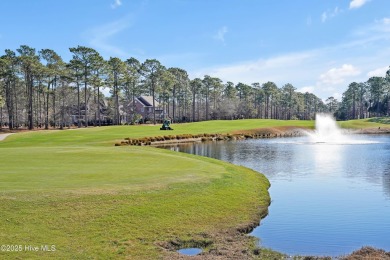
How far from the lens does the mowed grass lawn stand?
13461 mm

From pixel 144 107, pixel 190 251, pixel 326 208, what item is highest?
pixel 144 107

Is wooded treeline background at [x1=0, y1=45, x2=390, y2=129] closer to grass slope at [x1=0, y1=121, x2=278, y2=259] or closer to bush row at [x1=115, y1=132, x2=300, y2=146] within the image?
bush row at [x1=115, y1=132, x2=300, y2=146]

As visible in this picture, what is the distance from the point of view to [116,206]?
1711 cm

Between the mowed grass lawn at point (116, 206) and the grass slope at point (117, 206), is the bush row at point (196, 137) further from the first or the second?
the grass slope at point (117, 206)

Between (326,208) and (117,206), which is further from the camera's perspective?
(326,208)

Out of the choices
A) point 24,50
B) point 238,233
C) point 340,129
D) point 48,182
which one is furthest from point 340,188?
point 24,50

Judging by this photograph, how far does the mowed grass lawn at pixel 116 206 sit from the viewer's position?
1346 cm

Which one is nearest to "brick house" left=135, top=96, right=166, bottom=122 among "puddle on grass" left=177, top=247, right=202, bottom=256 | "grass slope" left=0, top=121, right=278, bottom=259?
"grass slope" left=0, top=121, right=278, bottom=259

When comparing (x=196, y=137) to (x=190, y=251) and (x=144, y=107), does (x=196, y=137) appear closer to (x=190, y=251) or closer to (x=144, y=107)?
(x=190, y=251)

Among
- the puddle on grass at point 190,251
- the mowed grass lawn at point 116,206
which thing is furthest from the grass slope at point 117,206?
the puddle on grass at point 190,251

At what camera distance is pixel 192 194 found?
20047 millimetres

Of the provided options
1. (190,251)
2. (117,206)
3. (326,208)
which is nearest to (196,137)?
(326,208)

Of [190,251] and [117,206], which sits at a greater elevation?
[117,206]

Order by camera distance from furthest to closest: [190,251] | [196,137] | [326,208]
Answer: [196,137] < [326,208] < [190,251]
